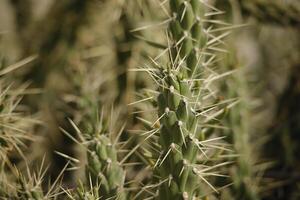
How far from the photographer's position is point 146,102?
1.76 meters

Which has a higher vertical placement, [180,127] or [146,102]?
[180,127]

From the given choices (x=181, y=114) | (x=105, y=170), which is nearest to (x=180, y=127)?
(x=181, y=114)

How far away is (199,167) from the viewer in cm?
148

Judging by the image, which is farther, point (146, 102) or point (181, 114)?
point (146, 102)

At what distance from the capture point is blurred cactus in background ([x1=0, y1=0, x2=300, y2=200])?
1.42 meters

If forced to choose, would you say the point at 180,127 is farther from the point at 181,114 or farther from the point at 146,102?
the point at 146,102

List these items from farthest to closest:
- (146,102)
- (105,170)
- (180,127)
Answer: (146,102), (105,170), (180,127)

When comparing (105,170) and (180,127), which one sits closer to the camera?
(180,127)

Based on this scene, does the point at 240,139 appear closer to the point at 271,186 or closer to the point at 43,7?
the point at 271,186

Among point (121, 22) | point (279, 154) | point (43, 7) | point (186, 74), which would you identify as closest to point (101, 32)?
point (121, 22)

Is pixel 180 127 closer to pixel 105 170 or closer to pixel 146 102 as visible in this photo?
pixel 105 170

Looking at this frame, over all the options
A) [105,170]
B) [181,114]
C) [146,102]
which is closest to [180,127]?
[181,114]

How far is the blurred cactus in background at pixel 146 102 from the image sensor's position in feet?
4.65

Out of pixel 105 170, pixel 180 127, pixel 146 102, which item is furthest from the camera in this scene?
pixel 146 102
